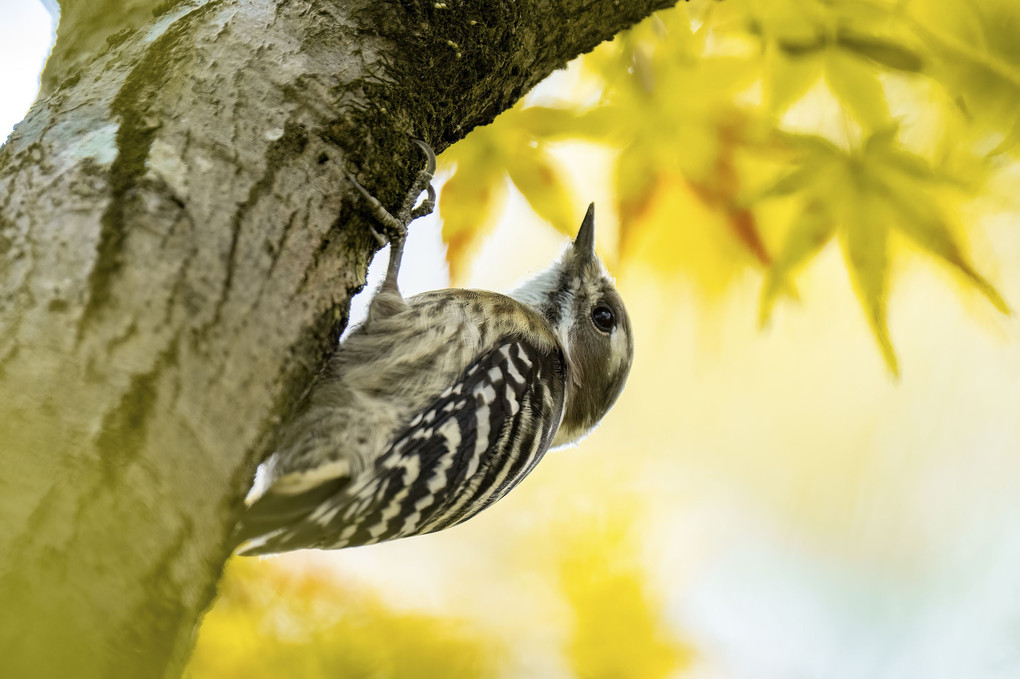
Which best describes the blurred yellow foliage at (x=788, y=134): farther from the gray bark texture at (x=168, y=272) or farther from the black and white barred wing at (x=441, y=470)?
the gray bark texture at (x=168, y=272)

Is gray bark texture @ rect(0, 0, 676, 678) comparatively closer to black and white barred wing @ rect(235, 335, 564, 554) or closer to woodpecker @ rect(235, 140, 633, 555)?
woodpecker @ rect(235, 140, 633, 555)

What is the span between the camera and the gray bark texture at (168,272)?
89 cm

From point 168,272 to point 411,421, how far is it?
867mm

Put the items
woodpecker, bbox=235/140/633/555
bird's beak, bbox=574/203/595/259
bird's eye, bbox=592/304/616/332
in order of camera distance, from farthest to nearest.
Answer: bird's eye, bbox=592/304/616/332 → bird's beak, bbox=574/203/595/259 → woodpecker, bbox=235/140/633/555

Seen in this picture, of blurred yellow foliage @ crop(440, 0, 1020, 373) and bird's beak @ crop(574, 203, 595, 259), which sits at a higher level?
bird's beak @ crop(574, 203, 595, 259)

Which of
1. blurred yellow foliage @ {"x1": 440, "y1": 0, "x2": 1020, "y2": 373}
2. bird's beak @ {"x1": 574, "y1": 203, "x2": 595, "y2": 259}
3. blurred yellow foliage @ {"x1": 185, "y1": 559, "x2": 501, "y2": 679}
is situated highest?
bird's beak @ {"x1": 574, "y1": 203, "x2": 595, "y2": 259}

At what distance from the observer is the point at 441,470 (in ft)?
5.92

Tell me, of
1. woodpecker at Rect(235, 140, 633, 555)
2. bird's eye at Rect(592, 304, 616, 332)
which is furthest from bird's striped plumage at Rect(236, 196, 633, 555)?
bird's eye at Rect(592, 304, 616, 332)

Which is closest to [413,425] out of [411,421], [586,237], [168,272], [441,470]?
[411,421]

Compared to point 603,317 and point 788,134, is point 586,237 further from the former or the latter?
point 788,134

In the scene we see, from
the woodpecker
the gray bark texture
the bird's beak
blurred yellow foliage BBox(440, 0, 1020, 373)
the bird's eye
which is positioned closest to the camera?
the gray bark texture

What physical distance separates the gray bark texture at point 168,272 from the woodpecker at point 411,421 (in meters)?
0.18

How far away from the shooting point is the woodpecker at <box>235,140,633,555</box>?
5.31 ft

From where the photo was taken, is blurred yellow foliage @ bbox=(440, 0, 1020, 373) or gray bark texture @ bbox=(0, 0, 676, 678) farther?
blurred yellow foliage @ bbox=(440, 0, 1020, 373)
